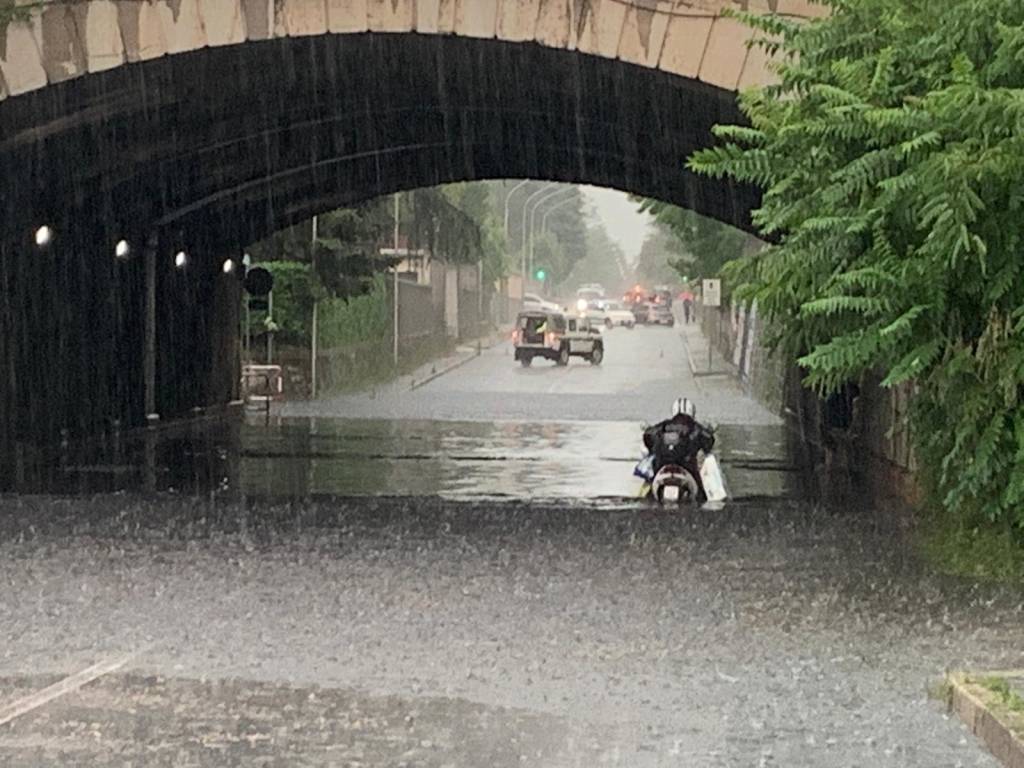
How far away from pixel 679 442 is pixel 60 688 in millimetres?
11150

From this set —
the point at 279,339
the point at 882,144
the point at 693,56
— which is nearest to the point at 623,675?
the point at 882,144

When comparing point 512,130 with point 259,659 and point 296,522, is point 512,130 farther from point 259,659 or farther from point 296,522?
point 259,659

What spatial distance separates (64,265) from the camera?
3003 centimetres

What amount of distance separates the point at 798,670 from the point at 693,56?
26.8 ft

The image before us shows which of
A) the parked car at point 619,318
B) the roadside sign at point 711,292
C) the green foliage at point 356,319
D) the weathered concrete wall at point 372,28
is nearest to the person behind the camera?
the weathered concrete wall at point 372,28

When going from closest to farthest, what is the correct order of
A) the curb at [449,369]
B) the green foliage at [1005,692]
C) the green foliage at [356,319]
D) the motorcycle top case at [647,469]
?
the green foliage at [1005,692] < the motorcycle top case at [647,469] < the green foliage at [356,319] < the curb at [449,369]

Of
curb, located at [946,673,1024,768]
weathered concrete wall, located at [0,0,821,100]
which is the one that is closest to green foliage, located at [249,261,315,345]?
weathered concrete wall, located at [0,0,821,100]

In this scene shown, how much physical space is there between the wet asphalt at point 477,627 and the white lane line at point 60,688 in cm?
8

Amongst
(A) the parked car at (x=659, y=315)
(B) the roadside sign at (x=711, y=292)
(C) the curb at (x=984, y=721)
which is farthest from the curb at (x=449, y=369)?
(C) the curb at (x=984, y=721)

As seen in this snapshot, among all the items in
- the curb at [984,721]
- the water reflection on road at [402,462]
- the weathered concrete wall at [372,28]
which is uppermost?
the weathered concrete wall at [372,28]

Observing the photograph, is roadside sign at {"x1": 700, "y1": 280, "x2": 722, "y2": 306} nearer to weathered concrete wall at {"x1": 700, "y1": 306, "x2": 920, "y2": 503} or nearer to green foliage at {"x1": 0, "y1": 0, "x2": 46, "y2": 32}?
weathered concrete wall at {"x1": 700, "y1": 306, "x2": 920, "y2": 503}

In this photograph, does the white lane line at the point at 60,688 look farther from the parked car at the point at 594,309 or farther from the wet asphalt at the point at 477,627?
the parked car at the point at 594,309

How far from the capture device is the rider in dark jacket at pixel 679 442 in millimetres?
20453

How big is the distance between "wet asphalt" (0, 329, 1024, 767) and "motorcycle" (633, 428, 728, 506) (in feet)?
1.04
